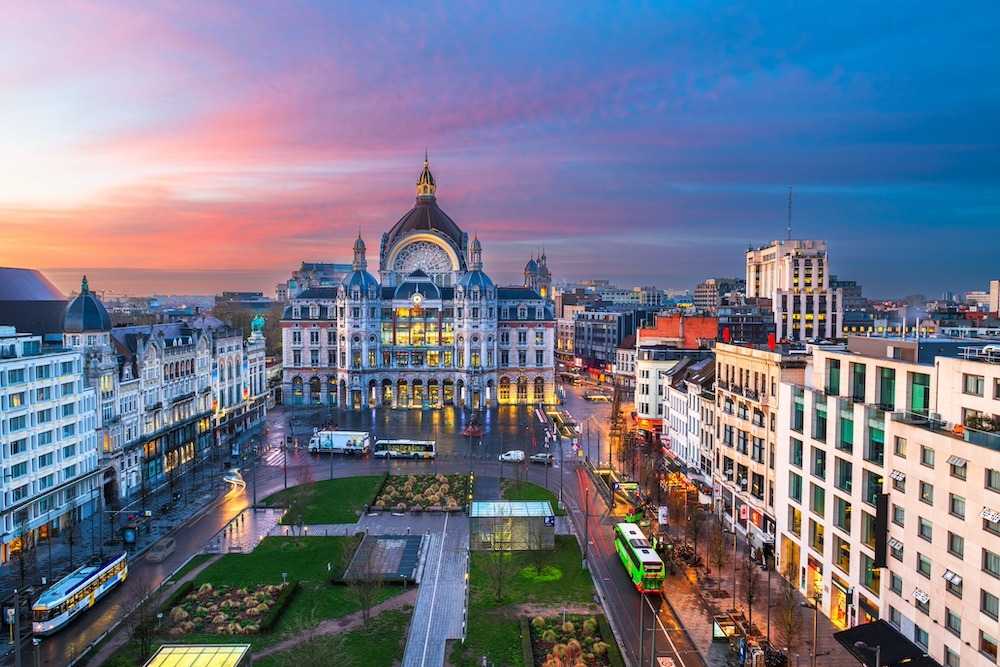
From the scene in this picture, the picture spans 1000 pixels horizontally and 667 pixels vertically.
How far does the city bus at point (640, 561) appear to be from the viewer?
4500cm

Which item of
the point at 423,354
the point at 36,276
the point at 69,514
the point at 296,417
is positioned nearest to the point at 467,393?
the point at 423,354

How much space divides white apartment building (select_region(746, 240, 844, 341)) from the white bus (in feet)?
304

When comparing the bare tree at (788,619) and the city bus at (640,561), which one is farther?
the city bus at (640,561)

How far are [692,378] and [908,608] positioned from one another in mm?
42858

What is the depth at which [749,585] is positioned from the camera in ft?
142

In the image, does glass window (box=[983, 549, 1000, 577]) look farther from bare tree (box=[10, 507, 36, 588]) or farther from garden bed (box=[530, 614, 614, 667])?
bare tree (box=[10, 507, 36, 588])

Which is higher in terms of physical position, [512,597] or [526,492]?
[526,492]

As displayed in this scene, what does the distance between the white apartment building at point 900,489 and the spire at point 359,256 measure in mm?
97160

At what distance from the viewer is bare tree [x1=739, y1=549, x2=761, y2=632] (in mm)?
41656

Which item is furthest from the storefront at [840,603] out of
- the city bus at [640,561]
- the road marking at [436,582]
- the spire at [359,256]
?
the spire at [359,256]

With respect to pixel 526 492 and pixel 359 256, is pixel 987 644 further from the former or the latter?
pixel 359 256

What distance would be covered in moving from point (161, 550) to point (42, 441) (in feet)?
41.8

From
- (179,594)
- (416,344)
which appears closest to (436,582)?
(179,594)

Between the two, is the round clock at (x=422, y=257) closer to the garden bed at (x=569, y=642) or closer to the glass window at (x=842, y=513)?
the garden bed at (x=569, y=642)
